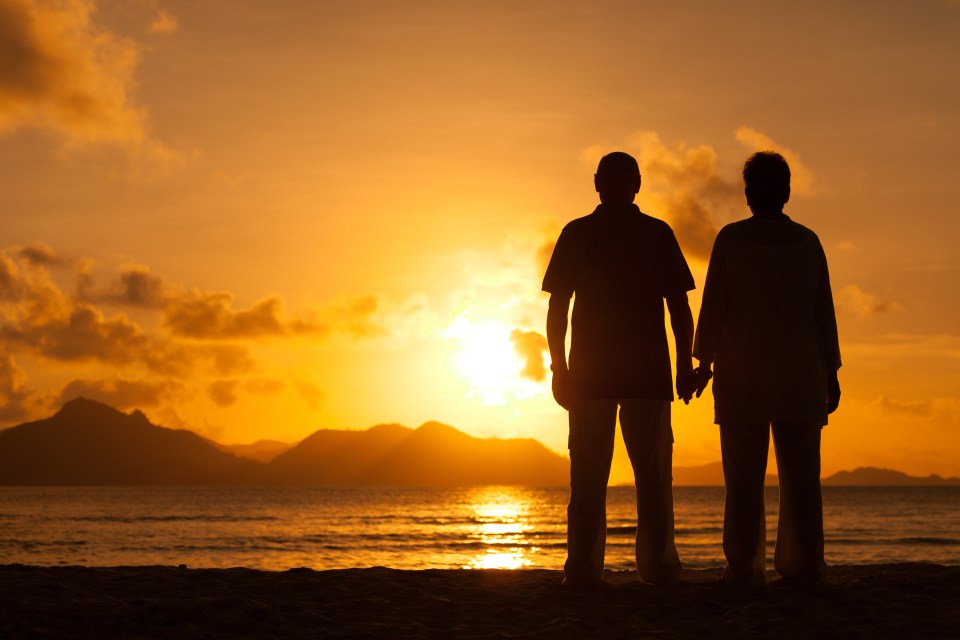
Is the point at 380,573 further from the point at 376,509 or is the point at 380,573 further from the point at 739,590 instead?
the point at 376,509

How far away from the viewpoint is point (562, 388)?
22.0 feet

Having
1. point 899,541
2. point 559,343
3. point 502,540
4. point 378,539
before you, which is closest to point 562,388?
point 559,343

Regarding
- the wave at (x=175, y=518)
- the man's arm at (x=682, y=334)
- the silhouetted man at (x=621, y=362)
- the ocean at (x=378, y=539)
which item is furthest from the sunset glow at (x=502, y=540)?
the man's arm at (x=682, y=334)

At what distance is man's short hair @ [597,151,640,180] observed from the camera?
671cm

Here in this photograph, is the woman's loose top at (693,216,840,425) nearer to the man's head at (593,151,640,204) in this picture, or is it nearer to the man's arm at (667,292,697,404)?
the man's arm at (667,292,697,404)

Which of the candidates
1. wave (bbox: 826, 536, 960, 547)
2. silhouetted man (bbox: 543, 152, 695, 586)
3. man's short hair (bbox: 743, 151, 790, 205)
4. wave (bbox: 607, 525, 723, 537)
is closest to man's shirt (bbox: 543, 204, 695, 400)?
silhouetted man (bbox: 543, 152, 695, 586)

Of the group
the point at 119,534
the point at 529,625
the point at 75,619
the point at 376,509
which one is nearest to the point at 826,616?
the point at 529,625

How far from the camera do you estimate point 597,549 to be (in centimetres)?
666

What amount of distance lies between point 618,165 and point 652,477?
211 cm

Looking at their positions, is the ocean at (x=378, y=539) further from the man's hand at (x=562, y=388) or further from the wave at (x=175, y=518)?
the man's hand at (x=562, y=388)

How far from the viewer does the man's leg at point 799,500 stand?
6504 millimetres

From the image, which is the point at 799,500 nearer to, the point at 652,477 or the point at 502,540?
the point at 652,477

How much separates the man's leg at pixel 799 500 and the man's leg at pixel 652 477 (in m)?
0.72

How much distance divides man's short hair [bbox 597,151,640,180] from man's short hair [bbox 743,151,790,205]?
81 cm
